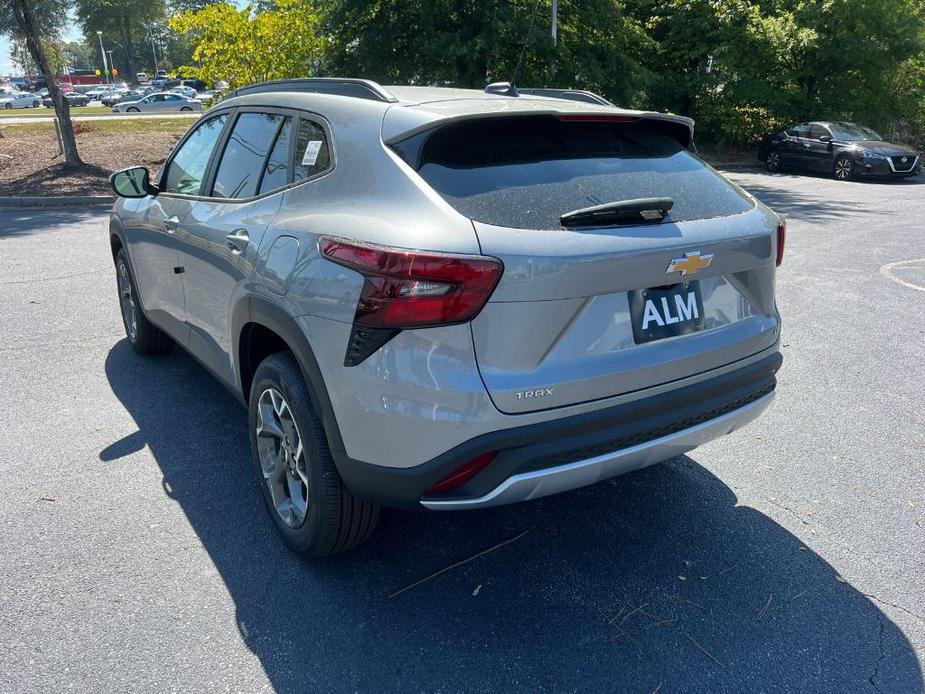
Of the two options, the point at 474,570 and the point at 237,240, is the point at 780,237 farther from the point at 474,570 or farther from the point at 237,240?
the point at 237,240

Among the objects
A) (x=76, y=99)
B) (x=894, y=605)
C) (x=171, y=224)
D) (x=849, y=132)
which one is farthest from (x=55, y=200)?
(x=76, y=99)

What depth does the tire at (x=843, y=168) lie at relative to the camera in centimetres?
1809

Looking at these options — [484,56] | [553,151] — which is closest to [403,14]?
[484,56]

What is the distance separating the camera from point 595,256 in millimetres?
2338

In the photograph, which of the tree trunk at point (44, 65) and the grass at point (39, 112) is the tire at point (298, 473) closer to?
the tree trunk at point (44, 65)

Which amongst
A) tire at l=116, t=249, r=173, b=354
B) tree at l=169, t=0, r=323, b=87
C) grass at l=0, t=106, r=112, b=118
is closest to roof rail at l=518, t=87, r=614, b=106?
tire at l=116, t=249, r=173, b=354

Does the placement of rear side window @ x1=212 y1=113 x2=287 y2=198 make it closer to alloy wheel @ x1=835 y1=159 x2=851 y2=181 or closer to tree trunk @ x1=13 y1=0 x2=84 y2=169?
tree trunk @ x1=13 y1=0 x2=84 y2=169

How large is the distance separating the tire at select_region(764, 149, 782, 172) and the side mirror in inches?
769

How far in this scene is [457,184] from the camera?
2420mm

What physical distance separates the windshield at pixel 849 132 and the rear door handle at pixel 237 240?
19.5 metres

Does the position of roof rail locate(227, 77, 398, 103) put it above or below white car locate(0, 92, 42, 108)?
above

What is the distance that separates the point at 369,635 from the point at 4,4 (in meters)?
16.2

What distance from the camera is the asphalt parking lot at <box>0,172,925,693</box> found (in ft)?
7.86

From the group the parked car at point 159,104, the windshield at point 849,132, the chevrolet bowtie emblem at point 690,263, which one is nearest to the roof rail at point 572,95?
the chevrolet bowtie emblem at point 690,263
